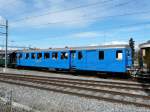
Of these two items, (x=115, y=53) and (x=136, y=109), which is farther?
(x=115, y=53)

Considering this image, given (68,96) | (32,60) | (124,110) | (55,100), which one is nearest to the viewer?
(124,110)

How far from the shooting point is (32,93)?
12.8m

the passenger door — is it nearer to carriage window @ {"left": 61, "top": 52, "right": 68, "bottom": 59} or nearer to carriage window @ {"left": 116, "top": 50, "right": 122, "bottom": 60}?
carriage window @ {"left": 61, "top": 52, "right": 68, "bottom": 59}

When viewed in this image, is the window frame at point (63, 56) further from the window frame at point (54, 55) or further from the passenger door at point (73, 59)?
the passenger door at point (73, 59)

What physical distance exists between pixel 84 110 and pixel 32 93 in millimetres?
4634

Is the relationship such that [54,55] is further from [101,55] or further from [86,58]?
[101,55]

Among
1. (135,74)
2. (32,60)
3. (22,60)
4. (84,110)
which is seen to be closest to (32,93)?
(84,110)

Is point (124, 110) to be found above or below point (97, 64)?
below

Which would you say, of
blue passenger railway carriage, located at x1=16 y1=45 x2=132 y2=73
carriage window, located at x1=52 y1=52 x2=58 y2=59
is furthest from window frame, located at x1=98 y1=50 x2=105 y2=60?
carriage window, located at x1=52 y1=52 x2=58 y2=59

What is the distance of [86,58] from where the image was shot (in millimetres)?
23672

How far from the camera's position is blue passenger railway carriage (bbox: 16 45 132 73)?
2112cm

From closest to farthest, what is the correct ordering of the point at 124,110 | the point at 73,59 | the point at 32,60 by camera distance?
1. the point at 124,110
2. the point at 73,59
3. the point at 32,60

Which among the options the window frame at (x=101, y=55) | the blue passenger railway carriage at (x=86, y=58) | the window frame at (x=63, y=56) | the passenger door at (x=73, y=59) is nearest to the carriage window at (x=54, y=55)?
the blue passenger railway carriage at (x=86, y=58)

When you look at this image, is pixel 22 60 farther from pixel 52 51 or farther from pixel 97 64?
pixel 97 64
